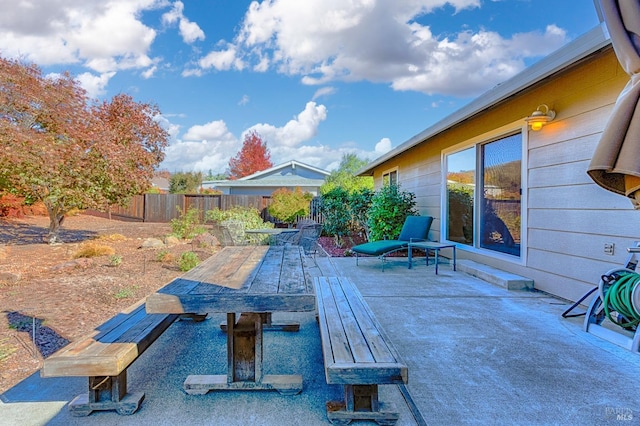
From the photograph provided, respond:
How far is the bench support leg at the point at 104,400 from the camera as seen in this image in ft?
5.97

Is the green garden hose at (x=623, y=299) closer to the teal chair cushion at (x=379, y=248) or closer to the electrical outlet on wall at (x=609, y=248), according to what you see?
the electrical outlet on wall at (x=609, y=248)

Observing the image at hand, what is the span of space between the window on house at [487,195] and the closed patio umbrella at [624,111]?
11.1 feet

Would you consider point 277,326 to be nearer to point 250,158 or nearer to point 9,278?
point 9,278

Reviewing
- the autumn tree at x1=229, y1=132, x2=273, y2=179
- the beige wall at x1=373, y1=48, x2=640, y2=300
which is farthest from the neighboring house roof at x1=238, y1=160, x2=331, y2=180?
the beige wall at x1=373, y1=48, x2=640, y2=300

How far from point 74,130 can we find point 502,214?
8343mm

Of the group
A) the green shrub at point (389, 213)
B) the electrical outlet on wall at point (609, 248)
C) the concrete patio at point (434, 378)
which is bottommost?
the concrete patio at point (434, 378)

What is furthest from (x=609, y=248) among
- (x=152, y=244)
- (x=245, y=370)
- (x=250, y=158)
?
(x=250, y=158)

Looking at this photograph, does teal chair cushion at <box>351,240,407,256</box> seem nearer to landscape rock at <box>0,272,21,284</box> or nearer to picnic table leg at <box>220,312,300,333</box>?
picnic table leg at <box>220,312,300,333</box>

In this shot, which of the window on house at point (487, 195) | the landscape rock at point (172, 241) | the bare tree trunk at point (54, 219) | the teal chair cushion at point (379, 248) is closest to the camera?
the window on house at point (487, 195)

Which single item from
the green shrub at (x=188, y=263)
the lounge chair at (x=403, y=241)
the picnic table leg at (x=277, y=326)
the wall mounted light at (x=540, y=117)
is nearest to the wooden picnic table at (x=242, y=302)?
the picnic table leg at (x=277, y=326)

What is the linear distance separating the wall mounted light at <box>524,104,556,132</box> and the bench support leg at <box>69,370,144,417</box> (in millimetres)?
4521

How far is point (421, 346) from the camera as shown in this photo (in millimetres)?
2691

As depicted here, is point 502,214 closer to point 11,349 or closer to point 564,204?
point 564,204

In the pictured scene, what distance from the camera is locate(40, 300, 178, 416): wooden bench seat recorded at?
167 cm
